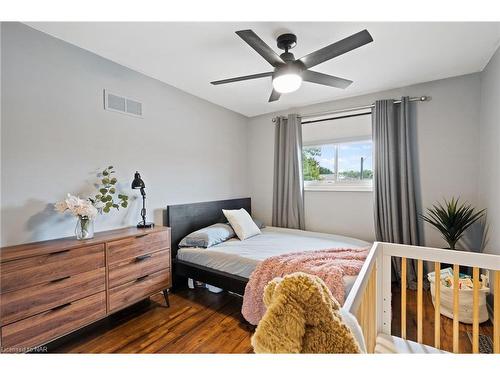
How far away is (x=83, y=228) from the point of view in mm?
1781

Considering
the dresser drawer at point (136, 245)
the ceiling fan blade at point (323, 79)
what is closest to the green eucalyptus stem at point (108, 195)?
the dresser drawer at point (136, 245)

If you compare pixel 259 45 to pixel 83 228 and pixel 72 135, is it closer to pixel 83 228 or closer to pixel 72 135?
pixel 72 135

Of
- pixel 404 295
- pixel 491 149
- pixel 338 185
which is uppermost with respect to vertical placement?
pixel 491 149

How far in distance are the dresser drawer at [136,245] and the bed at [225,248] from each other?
0.39m

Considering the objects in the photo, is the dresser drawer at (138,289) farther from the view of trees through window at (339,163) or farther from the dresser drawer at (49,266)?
the view of trees through window at (339,163)

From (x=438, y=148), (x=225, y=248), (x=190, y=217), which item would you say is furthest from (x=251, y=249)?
(x=438, y=148)

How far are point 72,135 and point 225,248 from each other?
1.70 m

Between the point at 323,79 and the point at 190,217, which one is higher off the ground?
the point at 323,79

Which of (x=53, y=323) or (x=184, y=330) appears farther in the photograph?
(x=184, y=330)

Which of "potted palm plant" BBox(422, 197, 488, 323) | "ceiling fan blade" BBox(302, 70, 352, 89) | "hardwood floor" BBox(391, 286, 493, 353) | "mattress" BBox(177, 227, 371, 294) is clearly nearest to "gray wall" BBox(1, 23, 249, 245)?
"mattress" BBox(177, 227, 371, 294)

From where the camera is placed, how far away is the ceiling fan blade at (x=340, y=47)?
1.41m

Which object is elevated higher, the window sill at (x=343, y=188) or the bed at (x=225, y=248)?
the window sill at (x=343, y=188)
